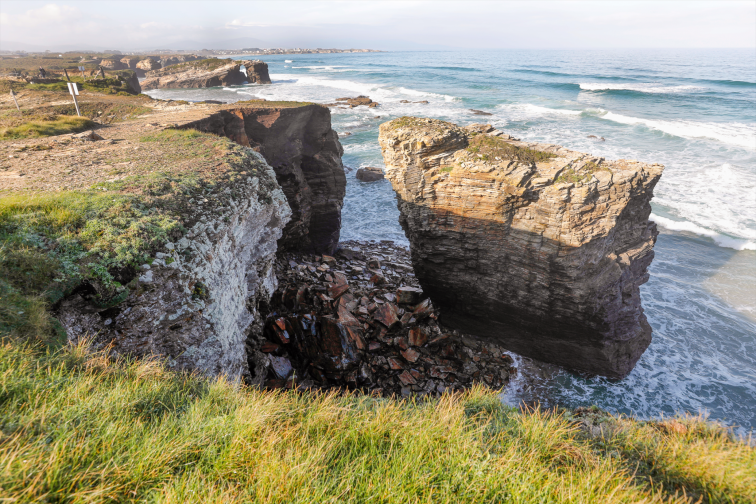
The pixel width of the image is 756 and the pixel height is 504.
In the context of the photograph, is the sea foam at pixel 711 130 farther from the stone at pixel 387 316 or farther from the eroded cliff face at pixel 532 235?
the stone at pixel 387 316

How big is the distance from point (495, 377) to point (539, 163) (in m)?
5.97

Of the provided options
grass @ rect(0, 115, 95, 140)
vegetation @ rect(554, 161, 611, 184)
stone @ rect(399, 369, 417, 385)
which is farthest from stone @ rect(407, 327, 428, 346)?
grass @ rect(0, 115, 95, 140)

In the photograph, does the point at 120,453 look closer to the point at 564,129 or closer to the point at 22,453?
the point at 22,453

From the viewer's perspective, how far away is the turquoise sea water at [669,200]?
9.94 meters

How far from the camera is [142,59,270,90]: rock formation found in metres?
61.7

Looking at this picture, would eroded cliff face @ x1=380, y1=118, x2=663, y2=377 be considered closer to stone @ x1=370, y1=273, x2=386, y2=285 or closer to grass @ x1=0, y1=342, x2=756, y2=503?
stone @ x1=370, y1=273, x2=386, y2=285

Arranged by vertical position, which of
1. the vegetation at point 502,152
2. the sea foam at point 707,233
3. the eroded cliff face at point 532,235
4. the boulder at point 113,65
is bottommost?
the sea foam at point 707,233

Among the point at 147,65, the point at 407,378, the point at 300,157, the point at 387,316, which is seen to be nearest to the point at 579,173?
the point at 387,316

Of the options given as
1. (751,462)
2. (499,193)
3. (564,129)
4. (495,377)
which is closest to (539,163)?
(499,193)

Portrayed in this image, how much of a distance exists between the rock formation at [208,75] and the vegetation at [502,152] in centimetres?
6618

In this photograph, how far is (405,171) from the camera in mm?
9773

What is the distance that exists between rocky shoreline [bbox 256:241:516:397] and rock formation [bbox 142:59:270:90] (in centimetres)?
6280

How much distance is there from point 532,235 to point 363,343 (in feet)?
17.5

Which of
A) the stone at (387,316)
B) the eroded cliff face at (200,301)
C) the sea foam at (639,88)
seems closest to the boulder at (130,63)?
the sea foam at (639,88)
